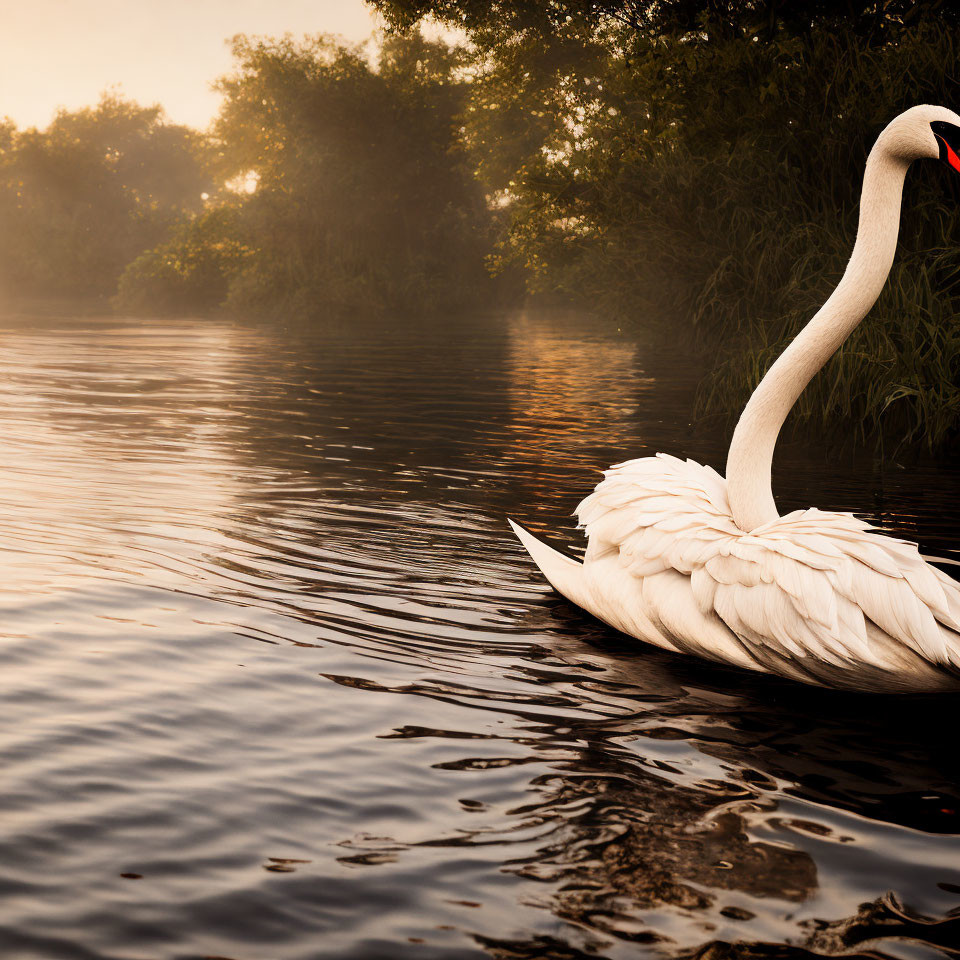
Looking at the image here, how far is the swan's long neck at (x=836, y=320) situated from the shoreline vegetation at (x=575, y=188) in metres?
5.74

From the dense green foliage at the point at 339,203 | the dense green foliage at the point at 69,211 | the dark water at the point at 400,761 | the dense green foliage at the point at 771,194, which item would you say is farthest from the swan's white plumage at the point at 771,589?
the dense green foliage at the point at 69,211

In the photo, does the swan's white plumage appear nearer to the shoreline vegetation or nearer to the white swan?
the white swan

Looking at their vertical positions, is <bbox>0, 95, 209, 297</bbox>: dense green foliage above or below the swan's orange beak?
above

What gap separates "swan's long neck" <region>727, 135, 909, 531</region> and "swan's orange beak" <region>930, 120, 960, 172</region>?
9.9 inches

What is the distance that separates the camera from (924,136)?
5645 millimetres

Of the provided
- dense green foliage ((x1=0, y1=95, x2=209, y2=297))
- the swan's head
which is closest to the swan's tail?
the swan's head

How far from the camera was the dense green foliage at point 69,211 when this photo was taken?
67.4 meters

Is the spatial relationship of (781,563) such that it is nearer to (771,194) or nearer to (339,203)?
(771,194)

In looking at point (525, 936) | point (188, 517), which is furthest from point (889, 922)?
point (188, 517)

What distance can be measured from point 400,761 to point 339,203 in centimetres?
4760

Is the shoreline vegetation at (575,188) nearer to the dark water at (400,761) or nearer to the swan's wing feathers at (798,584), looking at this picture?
the dark water at (400,761)

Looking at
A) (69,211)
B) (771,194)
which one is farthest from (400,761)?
(69,211)

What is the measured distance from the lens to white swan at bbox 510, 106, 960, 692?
14.6 ft

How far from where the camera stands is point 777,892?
10.4 feet
